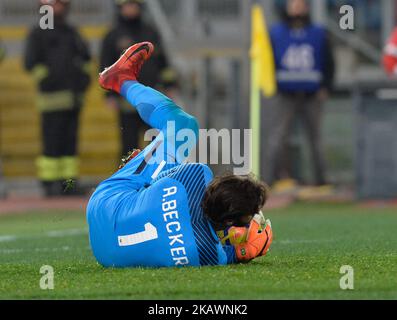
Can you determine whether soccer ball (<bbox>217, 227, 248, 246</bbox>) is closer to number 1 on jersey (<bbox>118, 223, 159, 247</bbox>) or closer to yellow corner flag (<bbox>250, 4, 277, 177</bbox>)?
number 1 on jersey (<bbox>118, 223, 159, 247</bbox>)

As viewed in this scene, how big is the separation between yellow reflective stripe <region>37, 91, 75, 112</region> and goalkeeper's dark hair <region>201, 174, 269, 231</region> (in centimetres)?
961

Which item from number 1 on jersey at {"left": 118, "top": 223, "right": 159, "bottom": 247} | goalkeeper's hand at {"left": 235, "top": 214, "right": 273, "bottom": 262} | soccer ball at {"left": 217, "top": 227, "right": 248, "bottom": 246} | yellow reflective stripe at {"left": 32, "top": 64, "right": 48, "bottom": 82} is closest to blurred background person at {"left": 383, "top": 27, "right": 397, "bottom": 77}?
yellow reflective stripe at {"left": 32, "top": 64, "right": 48, "bottom": 82}

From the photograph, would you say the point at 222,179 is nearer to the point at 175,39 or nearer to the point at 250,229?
the point at 250,229

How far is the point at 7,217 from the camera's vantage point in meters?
13.9

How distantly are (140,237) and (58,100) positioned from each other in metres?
9.56

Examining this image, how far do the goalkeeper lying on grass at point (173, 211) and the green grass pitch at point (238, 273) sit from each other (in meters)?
0.12

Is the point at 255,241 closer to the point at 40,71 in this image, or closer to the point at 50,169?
the point at 50,169

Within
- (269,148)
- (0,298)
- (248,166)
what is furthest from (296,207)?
(0,298)

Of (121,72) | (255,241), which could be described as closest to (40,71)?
(121,72)

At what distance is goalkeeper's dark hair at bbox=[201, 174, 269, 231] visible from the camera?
6645mm

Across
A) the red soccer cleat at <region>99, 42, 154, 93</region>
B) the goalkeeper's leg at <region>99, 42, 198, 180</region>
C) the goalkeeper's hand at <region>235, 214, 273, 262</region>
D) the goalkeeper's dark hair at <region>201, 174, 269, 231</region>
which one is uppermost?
the red soccer cleat at <region>99, 42, 154, 93</region>

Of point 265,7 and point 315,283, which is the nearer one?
point 315,283

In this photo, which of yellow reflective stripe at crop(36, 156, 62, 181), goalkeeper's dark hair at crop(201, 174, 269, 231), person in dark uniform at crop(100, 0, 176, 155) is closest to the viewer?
goalkeeper's dark hair at crop(201, 174, 269, 231)

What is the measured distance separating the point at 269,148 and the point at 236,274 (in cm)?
997
